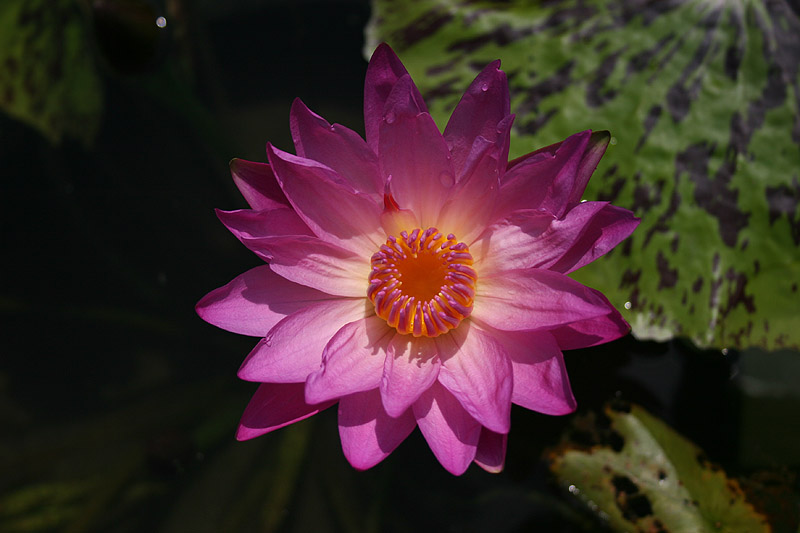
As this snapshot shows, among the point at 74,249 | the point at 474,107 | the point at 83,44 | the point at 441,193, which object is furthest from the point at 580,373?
the point at 83,44

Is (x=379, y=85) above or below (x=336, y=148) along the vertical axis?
above

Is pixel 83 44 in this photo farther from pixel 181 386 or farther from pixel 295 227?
pixel 295 227

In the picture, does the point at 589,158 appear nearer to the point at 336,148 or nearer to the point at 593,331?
the point at 593,331

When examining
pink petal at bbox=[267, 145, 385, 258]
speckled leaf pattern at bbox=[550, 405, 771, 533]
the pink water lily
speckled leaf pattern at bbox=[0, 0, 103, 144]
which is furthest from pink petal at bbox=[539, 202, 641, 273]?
speckled leaf pattern at bbox=[0, 0, 103, 144]

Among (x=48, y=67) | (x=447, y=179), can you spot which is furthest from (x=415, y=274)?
(x=48, y=67)

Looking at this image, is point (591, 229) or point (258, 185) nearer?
point (591, 229)

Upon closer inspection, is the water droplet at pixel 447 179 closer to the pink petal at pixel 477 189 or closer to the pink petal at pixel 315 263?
the pink petal at pixel 477 189

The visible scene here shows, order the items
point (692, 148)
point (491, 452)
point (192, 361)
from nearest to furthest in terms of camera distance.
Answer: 1. point (491, 452)
2. point (692, 148)
3. point (192, 361)
